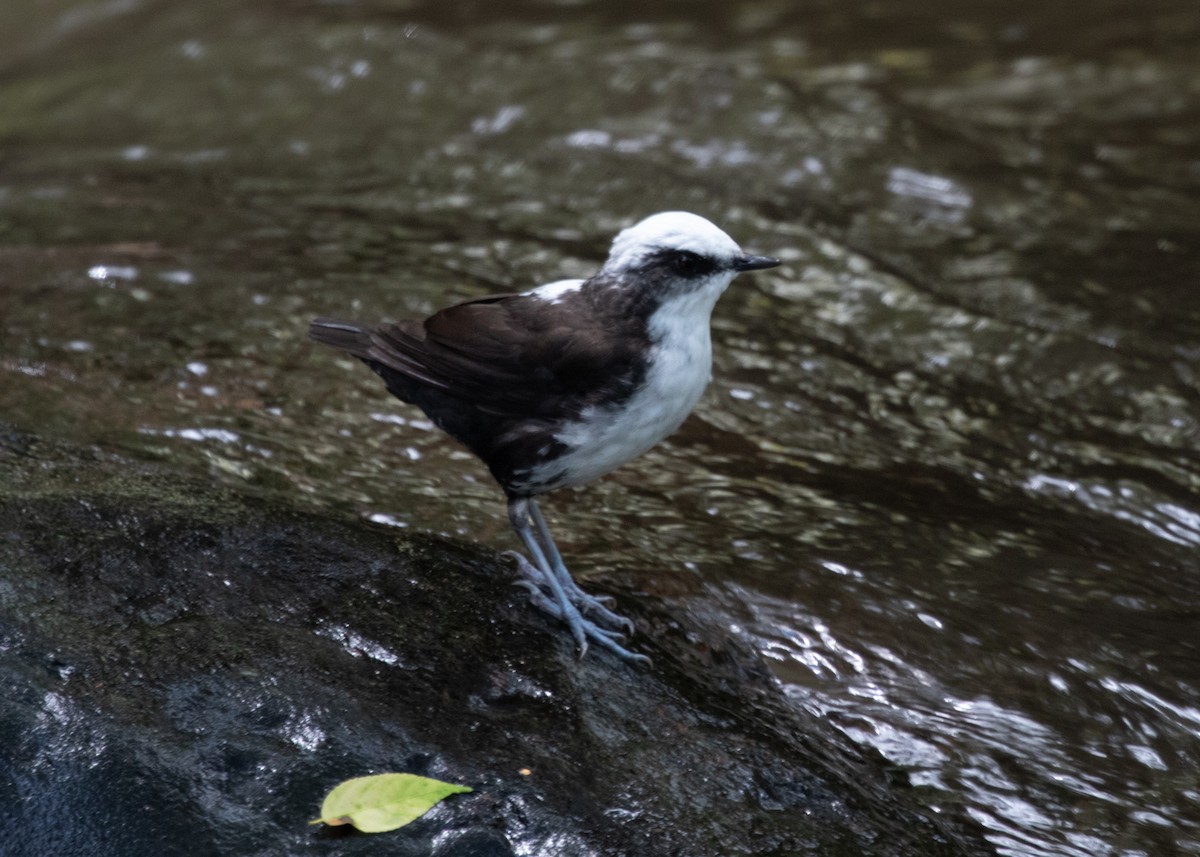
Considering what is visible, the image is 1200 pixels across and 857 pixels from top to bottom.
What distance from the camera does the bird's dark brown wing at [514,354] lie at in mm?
3709

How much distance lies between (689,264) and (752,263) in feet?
0.57

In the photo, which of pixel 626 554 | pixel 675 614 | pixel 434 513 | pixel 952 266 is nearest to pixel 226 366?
pixel 434 513

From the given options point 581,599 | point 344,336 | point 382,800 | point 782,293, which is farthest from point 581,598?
point 782,293

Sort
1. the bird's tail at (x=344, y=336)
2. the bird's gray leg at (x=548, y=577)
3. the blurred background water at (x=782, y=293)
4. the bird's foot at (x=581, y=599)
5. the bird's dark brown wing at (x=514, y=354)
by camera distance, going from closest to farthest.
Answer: the bird's gray leg at (x=548, y=577)
the bird's dark brown wing at (x=514, y=354)
the bird's foot at (x=581, y=599)
the bird's tail at (x=344, y=336)
the blurred background water at (x=782, y=293)

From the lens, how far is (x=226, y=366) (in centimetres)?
557

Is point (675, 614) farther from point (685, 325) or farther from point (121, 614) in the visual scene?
point (121, 614)

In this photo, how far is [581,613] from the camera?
389 centimetres

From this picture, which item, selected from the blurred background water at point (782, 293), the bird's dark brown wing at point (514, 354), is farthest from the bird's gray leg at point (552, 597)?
the blurred background water at point (782, 293)

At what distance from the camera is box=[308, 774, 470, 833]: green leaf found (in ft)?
8.71

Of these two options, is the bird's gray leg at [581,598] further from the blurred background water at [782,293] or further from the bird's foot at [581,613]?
the blurred background water at [782,293]

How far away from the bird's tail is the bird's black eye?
0.95 metres

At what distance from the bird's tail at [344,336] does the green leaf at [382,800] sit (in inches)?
63.3

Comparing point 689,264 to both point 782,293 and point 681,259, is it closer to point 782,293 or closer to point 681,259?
point 681,259

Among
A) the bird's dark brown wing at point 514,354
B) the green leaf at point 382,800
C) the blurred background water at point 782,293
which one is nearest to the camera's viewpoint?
the green leaf at point 382,800
